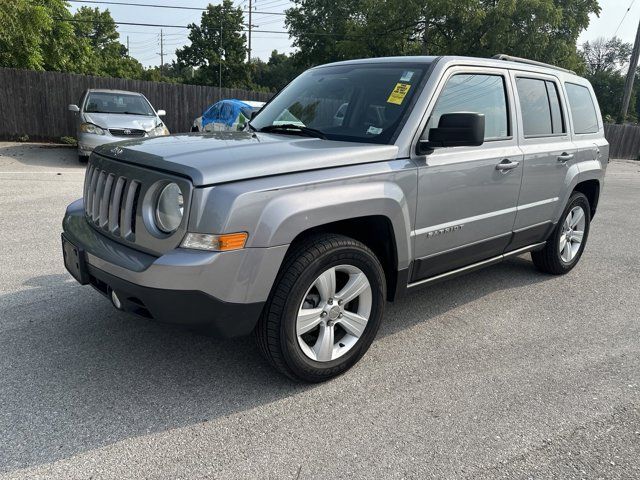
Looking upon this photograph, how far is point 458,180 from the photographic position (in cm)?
356

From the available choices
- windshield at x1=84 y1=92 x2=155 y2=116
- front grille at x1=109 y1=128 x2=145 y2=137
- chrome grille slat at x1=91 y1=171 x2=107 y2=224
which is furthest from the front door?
windshield at x1=84 y1=92 x2=155 y2=116

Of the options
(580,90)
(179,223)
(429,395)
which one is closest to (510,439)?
(429,395)

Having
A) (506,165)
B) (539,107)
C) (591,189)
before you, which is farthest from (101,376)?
(591,189)

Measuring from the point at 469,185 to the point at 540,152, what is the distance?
1097 millimetres

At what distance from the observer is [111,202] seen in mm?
2979

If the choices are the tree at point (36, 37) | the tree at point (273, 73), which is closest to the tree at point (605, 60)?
the tree at point (273, 73)

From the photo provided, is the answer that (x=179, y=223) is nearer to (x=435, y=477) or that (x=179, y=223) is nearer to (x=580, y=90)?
(x=435, y=477)

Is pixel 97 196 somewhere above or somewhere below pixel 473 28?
below

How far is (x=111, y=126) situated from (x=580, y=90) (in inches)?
381

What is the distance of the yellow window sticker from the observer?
3.47m

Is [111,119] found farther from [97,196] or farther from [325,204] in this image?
[325,204]

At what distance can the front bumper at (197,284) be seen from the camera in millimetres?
2506

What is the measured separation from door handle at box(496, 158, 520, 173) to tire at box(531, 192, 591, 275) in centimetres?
131

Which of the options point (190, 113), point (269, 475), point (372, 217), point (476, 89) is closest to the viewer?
point (269, 475)
